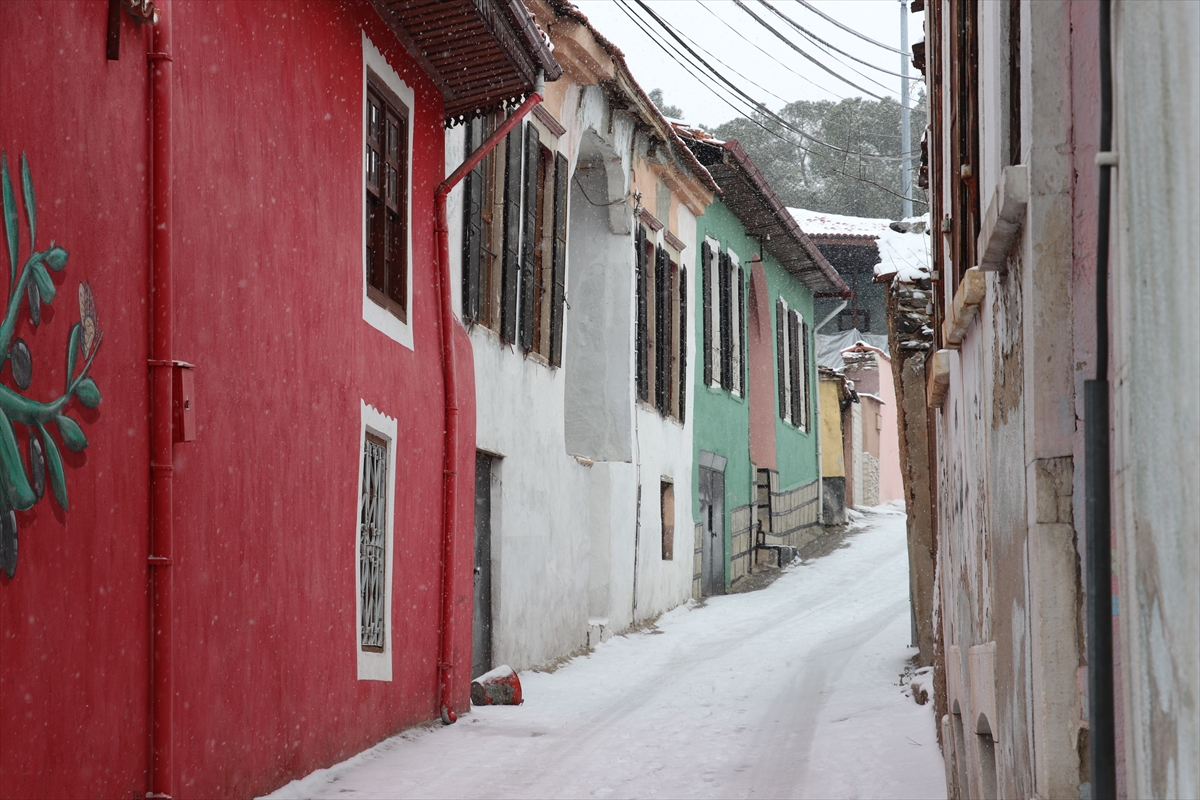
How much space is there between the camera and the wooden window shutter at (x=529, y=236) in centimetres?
1177

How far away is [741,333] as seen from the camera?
21016 millimetres

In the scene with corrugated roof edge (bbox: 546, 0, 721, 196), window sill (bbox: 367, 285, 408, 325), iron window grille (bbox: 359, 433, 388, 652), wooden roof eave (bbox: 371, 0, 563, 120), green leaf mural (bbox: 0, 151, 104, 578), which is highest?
corrugated roof edge (bbox: 546, 0, 721, 196)

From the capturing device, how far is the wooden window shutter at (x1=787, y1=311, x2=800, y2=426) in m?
24.7

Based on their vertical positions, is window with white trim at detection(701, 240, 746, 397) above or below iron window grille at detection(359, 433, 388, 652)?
above

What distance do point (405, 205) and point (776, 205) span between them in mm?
12272

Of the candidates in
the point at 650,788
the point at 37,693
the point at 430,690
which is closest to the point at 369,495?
the point at 430,690

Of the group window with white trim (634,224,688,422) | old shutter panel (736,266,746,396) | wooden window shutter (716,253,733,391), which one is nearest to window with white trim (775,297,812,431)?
old shutter panel (736,266,746,396)

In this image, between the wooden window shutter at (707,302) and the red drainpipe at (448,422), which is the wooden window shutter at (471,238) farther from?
the wooden window shutter at (707,302)

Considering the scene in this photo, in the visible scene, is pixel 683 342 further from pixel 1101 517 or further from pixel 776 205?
pixel 1101 517

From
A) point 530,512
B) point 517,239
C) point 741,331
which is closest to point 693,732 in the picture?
point 530,512

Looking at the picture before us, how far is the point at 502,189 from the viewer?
11172 millimetres

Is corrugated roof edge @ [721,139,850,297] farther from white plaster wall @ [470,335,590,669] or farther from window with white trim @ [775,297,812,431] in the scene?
white plaster wall @ [470,335,590,669]

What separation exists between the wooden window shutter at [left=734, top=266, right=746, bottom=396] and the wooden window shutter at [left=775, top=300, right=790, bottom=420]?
230 cm

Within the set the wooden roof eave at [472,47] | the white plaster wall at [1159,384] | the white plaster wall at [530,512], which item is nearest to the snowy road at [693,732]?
the white plaster wall at [530,512]
